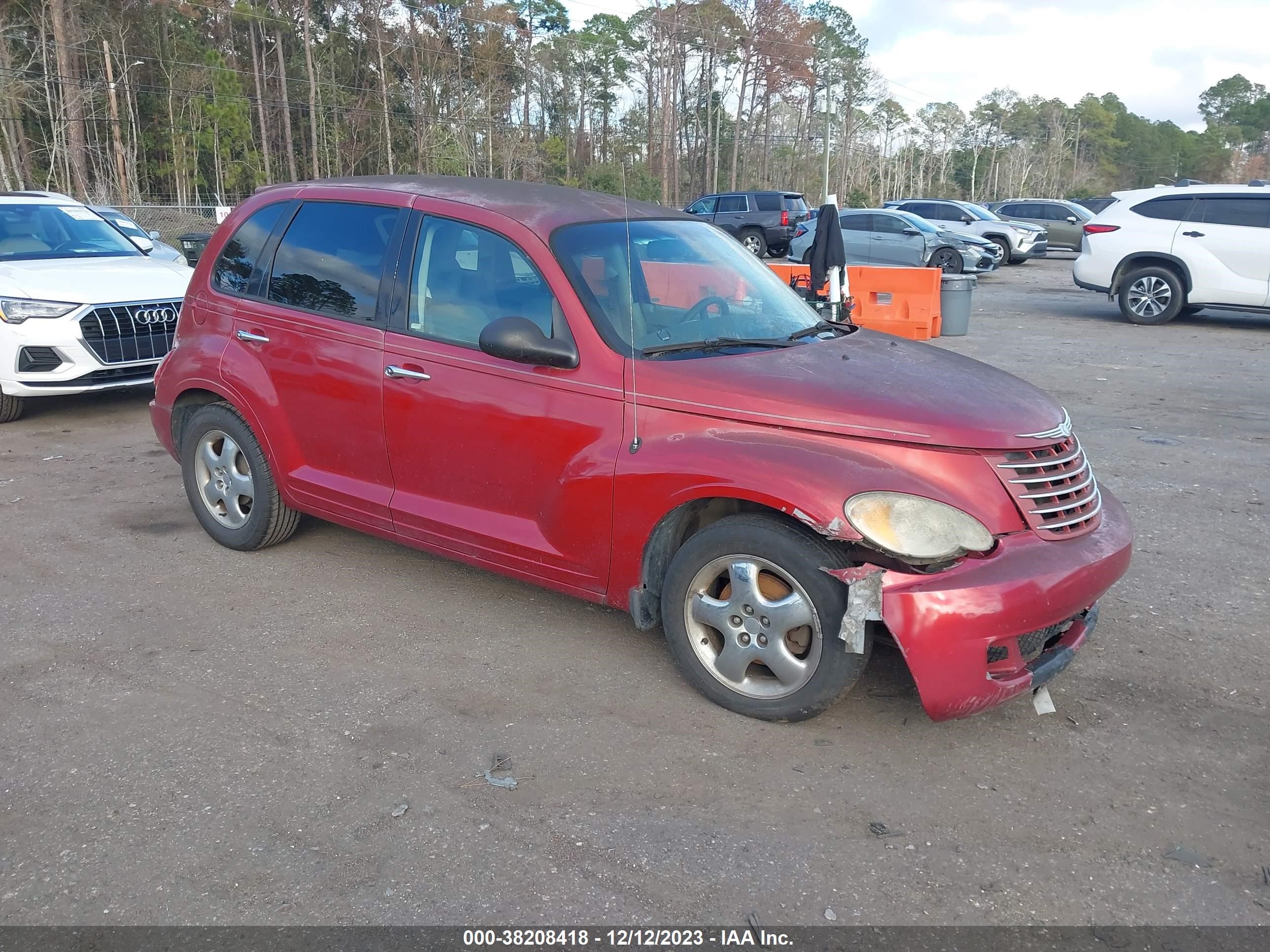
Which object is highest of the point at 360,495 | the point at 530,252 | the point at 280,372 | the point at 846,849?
the point at 530,252

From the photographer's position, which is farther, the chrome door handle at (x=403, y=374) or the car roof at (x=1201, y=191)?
the car roof at (x=1201, y=191)

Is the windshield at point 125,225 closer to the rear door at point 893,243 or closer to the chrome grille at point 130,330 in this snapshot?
the chrome grille at point 130,330

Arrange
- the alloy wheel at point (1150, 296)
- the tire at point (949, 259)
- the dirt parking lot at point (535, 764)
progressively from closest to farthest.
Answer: the dirt parking lot at point (535, 764)
the alloy wheel at point (1150, 296)
the tire at point (949, 259)

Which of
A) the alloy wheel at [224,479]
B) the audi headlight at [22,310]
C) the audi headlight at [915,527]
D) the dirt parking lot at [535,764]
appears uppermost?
the audi headlight at [22,310]

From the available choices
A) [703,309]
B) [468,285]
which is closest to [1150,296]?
[703,309]

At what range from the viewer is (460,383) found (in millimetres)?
4191

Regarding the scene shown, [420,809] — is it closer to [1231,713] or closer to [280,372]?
[280,372]

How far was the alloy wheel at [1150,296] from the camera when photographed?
14961 millimetres

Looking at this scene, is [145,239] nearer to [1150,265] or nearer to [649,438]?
[649,438]

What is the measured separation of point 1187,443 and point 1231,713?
4.74 m

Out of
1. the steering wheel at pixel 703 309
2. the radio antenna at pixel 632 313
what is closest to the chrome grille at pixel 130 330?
the radio antenna at pixel 632 313

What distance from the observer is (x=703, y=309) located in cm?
426

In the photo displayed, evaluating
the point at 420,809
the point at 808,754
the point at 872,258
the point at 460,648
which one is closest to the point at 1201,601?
the point at 808,754

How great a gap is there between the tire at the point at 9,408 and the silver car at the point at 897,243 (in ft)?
53.9
